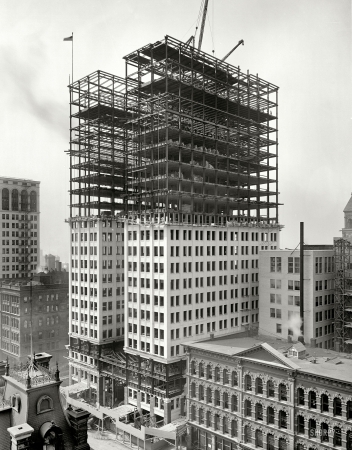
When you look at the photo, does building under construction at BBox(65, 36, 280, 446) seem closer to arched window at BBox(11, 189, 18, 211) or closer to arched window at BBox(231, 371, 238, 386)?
arched window at BBox(231, 371, 238, 386)

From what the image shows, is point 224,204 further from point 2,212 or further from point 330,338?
point 2,212

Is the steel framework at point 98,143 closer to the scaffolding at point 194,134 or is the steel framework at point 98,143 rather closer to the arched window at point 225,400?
the scaffolding at point 194,134

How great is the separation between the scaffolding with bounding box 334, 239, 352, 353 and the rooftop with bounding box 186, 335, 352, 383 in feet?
58.8

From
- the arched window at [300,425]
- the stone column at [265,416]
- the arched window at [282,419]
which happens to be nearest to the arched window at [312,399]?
the arched window at [300,425]

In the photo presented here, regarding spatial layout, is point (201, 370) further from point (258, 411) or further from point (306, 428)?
point (306, 428)

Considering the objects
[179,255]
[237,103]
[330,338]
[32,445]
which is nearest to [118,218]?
[179,255]

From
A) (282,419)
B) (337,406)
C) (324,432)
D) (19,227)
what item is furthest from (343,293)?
(19,227)

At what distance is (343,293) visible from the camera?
237ft

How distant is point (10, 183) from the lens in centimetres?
11762

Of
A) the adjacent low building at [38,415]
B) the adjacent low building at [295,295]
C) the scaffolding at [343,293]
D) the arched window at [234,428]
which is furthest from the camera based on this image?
the scaffolding at [343,293]

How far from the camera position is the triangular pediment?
46.4m

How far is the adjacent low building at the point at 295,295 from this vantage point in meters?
71.4

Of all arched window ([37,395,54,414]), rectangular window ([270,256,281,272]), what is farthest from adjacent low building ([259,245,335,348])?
arched window ([37,395,54,414])

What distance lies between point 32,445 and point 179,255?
39.0 meters
